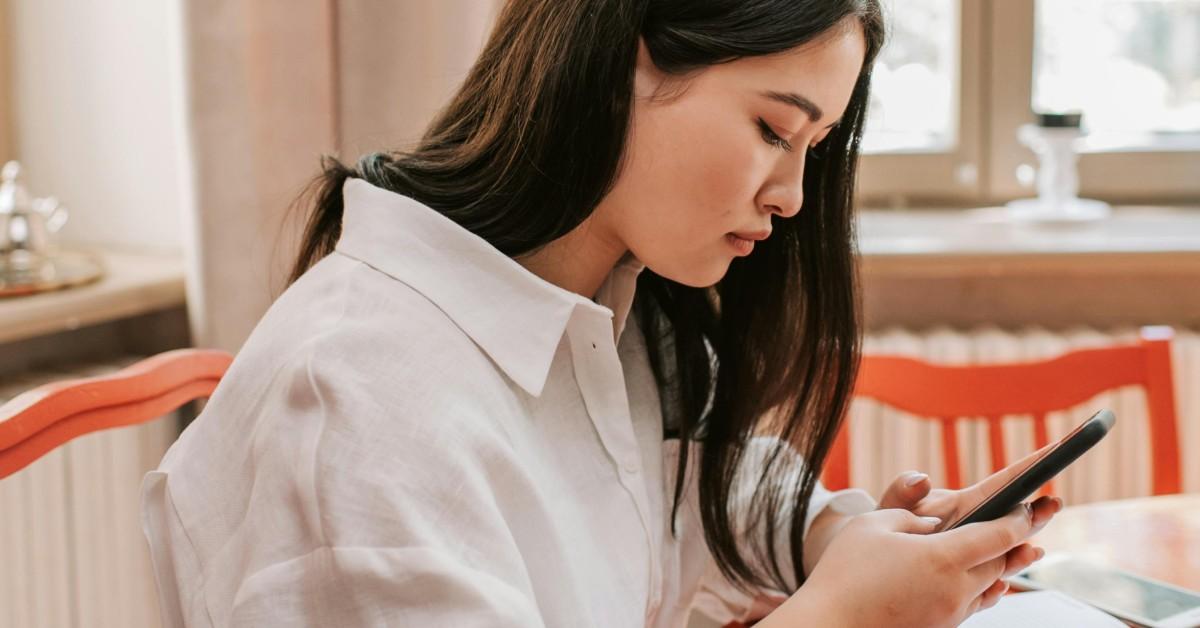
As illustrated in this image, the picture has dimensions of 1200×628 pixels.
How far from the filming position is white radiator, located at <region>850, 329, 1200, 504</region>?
6.61 ft

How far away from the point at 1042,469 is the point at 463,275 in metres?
0.41

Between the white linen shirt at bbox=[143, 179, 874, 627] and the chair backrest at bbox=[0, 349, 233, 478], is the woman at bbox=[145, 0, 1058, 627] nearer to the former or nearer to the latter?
the white linen shirt at bbox=[143, 179, 874, 627]

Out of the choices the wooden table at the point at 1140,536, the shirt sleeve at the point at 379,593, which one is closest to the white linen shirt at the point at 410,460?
the shirt sleeve at the point at 379,593

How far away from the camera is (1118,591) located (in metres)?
1.17

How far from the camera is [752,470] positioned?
1226 millimetres

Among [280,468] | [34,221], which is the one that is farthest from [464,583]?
[34,221]

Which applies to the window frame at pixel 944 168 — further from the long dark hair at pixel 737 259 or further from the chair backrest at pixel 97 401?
the chair backrest at pixel 97 401

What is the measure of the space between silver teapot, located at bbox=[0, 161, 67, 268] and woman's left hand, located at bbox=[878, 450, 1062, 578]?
4.00 ft

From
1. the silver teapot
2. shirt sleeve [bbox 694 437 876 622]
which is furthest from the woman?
the silver teapot

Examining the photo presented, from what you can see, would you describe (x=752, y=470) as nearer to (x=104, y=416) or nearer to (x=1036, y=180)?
(x=104, y=416)

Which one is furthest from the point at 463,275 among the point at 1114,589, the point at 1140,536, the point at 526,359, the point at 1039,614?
the point at 1140,536

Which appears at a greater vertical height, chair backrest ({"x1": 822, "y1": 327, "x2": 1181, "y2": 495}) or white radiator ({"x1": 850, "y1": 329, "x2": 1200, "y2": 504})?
chair backrest ({"x1": 822, "y1": 327, "x2": 1181, "y2": 495})

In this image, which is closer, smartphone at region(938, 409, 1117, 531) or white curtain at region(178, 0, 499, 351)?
smartphone at region(938, 409, 1117, 531)

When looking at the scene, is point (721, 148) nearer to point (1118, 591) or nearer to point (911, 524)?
point (911, 524)
